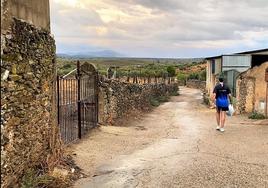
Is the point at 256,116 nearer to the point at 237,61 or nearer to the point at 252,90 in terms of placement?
the point at 252,90

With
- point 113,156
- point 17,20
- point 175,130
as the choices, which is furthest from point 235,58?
point 17,20

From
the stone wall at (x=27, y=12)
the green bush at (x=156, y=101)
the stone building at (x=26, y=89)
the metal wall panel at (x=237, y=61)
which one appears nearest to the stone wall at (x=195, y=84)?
the green bush at (x=156, y=101)

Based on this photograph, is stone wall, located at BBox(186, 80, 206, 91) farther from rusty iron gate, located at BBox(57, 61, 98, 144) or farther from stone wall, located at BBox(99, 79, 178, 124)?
rusty iron gate, located at BBox(57, 61, 98, 144)

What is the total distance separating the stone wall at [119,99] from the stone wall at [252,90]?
5.24 m

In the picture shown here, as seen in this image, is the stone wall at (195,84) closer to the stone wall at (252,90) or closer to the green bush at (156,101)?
the green bush at (156,101)

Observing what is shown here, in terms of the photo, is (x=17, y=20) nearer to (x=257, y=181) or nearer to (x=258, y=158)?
(x=257, y=181)

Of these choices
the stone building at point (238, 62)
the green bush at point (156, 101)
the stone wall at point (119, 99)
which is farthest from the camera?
the green bush at point (156, 101)

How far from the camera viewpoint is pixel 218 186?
7.55 m

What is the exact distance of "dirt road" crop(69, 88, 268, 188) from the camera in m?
7.98

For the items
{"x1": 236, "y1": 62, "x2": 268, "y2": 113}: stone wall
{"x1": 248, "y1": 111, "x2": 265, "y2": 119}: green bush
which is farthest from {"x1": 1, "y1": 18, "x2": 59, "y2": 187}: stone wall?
{"x1": 236, "y1": 62, "x2": 268, "y2": 113}: stone wall

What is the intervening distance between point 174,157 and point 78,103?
3.63 meters

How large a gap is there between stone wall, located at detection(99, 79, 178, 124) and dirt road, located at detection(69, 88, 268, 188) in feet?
4.51

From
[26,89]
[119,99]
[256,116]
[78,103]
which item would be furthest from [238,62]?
[26,89]

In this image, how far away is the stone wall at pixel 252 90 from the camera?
60.9 ft
